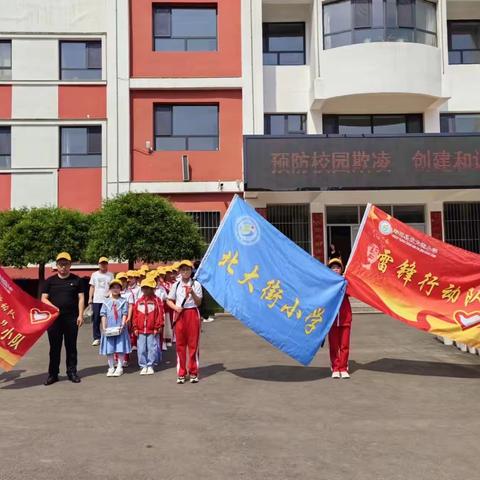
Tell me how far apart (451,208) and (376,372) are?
13.7 metres

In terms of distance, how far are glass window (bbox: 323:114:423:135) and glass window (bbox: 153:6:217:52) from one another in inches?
210

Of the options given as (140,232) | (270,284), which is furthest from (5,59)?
(270,284)

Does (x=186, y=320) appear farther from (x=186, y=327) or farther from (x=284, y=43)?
(x=284, y=43)

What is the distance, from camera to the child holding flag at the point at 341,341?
800cm

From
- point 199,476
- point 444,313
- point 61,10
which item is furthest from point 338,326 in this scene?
point 61,10

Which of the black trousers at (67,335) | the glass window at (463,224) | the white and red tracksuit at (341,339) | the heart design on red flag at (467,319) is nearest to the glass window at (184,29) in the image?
the glass window at (463,224)

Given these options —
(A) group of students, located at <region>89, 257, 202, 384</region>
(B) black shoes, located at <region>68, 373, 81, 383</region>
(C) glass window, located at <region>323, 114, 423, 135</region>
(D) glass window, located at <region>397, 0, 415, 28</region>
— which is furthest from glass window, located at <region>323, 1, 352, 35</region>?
(B) black shoes, located at <region>68, 373, 81, 383</region>

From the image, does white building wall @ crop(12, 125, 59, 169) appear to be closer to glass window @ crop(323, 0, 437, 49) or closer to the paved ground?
glass window @ crop(323, 0, 437, 49)

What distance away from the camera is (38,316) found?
26.5 ft

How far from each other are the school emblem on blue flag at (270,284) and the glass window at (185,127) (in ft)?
41.0

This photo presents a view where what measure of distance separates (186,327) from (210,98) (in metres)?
13.8

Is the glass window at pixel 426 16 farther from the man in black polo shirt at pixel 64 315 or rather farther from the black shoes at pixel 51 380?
the black shoes at pixel 51 380

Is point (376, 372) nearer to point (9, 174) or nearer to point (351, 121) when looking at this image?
point (351, 121)

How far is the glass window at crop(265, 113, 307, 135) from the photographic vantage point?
20533 mm
